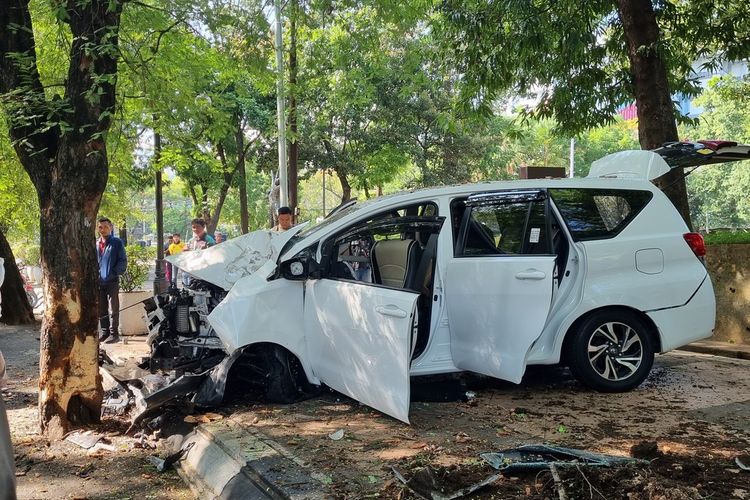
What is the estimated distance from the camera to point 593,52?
10852 millimetres

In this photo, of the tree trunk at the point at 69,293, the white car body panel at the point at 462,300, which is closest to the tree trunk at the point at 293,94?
the white car body panel at the point at 462,300

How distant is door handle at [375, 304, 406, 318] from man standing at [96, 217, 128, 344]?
636 centimetres

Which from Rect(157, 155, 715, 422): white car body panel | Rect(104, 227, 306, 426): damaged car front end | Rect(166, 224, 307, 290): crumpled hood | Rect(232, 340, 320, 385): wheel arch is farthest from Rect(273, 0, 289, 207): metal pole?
Rect(232, 340, 320, 385): wheel arch

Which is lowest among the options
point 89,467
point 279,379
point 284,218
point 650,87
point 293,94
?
point 89,467

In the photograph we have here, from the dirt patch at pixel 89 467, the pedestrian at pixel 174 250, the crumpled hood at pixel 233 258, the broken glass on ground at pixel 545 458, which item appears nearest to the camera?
the broken glass on ground at pixel 545 458

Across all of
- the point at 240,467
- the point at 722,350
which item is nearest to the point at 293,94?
the point at 240,467

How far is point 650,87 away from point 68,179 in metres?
7.48

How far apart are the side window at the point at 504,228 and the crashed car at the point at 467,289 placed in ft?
0.04

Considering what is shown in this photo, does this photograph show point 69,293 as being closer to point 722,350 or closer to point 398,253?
point 398,253

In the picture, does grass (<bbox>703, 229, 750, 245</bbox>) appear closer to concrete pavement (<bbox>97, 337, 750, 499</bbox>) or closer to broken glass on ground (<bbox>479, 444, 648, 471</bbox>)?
concrete pavement (<bbox>97, 337, 750, 499</bbox>)

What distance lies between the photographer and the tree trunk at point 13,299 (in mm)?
12789

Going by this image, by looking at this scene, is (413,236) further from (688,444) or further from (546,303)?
(688,444)

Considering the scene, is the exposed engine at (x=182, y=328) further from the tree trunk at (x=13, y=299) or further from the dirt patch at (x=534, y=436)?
the tree trunk at (x=13, y=299)

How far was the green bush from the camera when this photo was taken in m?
12.2
